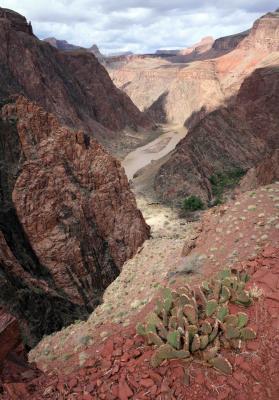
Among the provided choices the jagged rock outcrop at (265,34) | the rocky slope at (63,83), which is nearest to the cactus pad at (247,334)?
the rocky slope at (63,83)

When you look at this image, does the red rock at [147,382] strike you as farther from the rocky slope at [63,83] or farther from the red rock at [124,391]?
the rocky slope at [63,83]

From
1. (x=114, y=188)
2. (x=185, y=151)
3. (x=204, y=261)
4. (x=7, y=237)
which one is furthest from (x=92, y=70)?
(x=204, y=261)

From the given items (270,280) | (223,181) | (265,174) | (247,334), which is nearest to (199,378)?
(247,334)

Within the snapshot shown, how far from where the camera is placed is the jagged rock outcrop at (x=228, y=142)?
39.3 m

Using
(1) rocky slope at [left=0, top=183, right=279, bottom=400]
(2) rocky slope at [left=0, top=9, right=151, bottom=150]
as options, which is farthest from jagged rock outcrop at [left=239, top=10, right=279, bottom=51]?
(1) rocky slope at [left=0, top=183, right=279, bottom=400]

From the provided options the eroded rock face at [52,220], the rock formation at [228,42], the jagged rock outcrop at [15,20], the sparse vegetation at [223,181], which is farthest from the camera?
the rock formation at [228,42]

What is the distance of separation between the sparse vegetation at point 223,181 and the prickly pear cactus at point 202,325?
27965 millimetres

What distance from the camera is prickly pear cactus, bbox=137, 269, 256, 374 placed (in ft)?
22.5

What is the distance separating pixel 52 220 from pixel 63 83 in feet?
182

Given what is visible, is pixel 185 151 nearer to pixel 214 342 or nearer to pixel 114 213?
pixel 114 213

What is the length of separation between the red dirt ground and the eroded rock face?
23.4 feet

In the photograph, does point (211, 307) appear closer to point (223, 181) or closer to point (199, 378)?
point (199, 378)

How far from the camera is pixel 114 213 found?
849 inches

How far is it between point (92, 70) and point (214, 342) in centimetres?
7900
